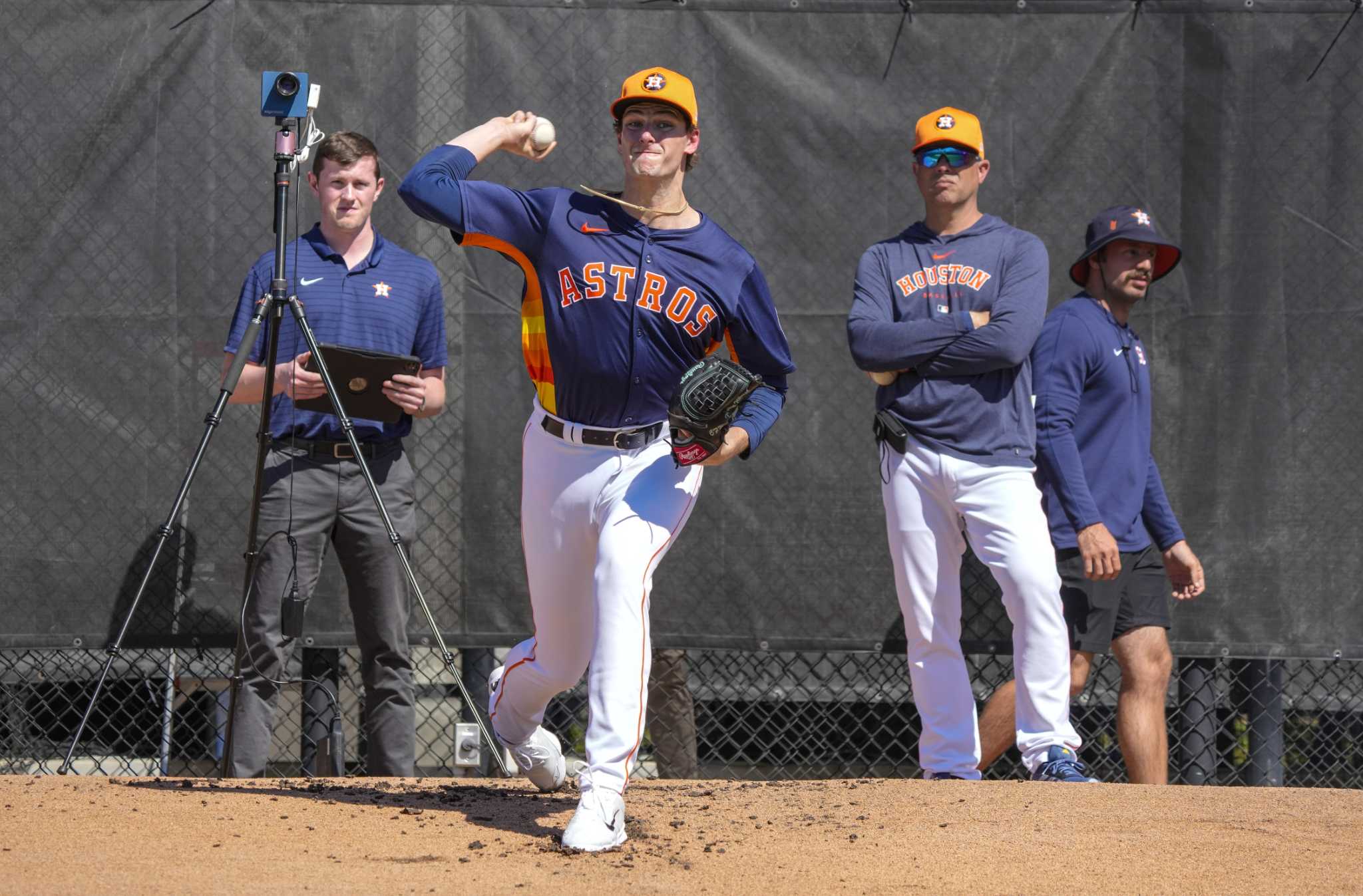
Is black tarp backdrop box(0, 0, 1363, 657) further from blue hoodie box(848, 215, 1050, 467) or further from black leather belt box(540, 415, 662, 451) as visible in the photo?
black leather belt box(540, 415, 662, 451)

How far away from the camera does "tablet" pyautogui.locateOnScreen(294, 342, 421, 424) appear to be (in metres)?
5.08

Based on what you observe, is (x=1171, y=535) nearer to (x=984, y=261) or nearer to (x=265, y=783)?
(x=984, y=261)

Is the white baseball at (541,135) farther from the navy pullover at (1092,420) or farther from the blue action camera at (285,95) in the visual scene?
the navy pullover at (1092,420)

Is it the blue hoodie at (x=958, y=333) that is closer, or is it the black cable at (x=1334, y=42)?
the blue hoodie at (x=958, y=333)

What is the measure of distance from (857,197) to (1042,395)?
3.60ft

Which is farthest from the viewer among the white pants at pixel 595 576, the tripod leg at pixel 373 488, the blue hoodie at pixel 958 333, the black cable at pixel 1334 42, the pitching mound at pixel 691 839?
the black cable at pixel 1334 42

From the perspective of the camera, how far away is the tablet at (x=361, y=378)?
5.08m

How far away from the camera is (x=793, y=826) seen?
3996 millimetres

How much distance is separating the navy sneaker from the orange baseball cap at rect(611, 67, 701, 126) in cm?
230

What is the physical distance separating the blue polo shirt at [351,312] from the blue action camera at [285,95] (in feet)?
2.62

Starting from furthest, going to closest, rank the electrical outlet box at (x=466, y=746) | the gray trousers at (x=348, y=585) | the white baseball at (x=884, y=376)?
the electrical outlet box at (x=466, y=746) → the gray trousers at (x=348, y=585) → the white baseball at (x=884, y=376)

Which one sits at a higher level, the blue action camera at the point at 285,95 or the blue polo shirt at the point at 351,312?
the blue action camera at the point at 285,95

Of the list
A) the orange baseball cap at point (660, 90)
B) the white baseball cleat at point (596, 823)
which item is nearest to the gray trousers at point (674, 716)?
the white baseball cleat at point (596, 823)

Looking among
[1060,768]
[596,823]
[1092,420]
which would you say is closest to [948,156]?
[1092,420]
